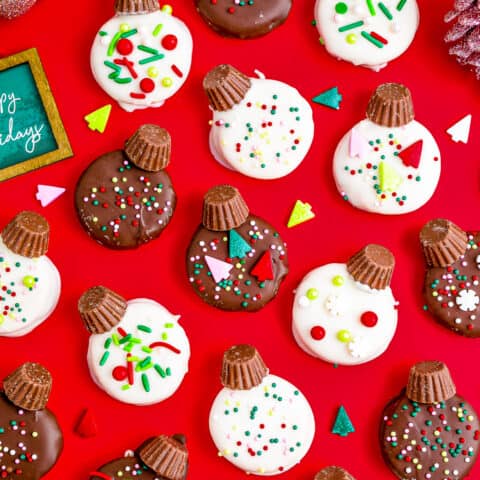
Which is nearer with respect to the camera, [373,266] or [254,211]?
[373,266]

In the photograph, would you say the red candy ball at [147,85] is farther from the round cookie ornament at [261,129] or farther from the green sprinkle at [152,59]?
the round cookie ornament at [261,129]

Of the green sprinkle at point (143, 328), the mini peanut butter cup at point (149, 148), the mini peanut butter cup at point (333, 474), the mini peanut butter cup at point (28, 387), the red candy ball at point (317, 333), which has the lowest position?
A: the mini peanut butter cup at point (333, 474)

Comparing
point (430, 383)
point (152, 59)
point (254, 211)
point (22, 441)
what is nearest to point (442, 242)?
point (430, 383)

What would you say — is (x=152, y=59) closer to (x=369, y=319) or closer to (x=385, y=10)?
(x=385, y=10)

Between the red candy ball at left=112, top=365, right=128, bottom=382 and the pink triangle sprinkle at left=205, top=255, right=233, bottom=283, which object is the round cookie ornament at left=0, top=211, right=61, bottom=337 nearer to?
the red candy ball at left=112, top=365, right=128, bottom=382

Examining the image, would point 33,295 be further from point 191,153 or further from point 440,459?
point 440,459

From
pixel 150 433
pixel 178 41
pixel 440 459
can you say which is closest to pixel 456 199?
pixel 440 459

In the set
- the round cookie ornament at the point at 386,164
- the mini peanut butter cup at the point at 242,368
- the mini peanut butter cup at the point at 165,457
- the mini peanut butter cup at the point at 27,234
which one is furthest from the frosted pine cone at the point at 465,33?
the mini peanut butter cup at the point at 165,457

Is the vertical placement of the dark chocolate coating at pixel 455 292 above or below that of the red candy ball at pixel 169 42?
below
